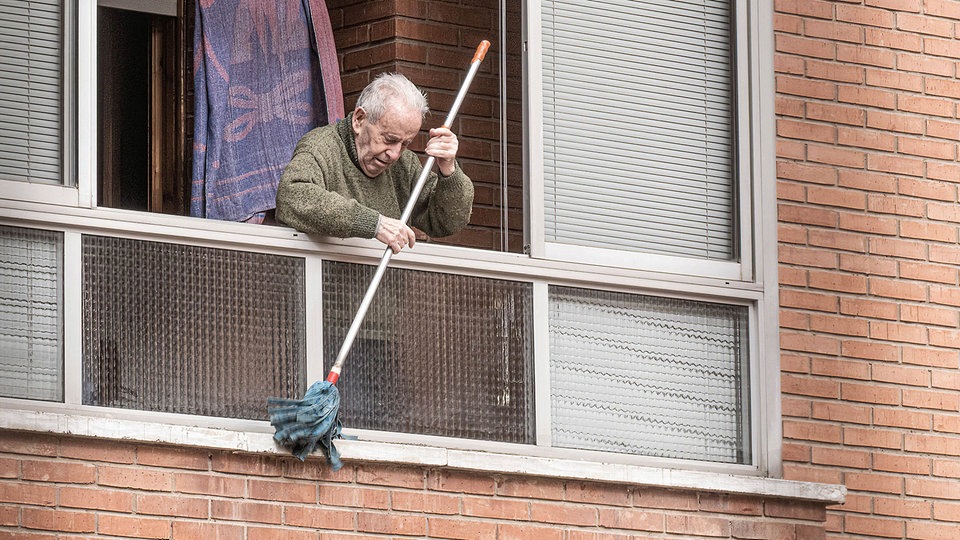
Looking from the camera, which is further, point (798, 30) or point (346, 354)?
point (798, 30)

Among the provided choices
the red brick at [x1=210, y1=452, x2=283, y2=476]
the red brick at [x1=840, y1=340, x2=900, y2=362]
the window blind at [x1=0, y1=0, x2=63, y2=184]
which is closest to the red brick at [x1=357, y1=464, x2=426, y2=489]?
the red brick at [x1=210, y1=452, x2=283, y2=476]

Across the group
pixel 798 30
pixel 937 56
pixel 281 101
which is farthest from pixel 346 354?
pixel 937 56

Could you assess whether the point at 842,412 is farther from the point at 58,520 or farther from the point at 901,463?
the point at 58,520

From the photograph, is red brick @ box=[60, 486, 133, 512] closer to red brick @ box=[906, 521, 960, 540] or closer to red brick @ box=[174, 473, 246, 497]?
red brick @ box=[174, 473, 246, 497]

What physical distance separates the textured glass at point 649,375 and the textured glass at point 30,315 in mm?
2105

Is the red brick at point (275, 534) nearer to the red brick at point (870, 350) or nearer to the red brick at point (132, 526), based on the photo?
the red brick at point (132, 526)

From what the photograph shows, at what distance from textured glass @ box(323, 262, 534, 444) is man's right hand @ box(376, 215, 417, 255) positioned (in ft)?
1.12

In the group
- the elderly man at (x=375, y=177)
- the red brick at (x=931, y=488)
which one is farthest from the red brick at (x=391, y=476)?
the red brick at (x=931, y=488)

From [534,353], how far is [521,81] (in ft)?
3.86

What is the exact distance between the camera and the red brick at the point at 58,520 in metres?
7.69

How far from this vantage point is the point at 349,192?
850 cm

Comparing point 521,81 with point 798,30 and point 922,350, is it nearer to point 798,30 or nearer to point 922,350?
point 798,30

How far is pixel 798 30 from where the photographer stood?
973 cm

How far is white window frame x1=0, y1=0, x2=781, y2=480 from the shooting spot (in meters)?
7.96
